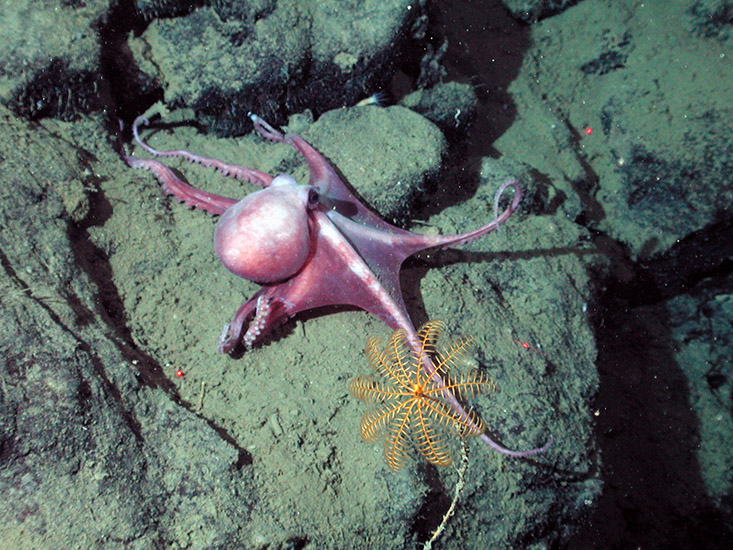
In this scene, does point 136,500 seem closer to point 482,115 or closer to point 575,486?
point 575,486

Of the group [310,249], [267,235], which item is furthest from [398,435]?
[267,235]

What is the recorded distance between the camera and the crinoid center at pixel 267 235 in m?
2.80

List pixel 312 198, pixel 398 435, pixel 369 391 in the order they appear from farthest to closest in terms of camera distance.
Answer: pixel 312 198, pixel 369 391, pixel 398 435

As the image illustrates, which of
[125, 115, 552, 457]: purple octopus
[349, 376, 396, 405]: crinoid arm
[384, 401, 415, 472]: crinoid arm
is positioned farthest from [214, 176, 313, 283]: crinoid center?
[384, 401, 415, 472]: crinoid arm

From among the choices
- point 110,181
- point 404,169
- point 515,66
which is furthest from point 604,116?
point 110,181

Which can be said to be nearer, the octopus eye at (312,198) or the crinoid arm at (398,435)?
the crinoid arm at (398,435)

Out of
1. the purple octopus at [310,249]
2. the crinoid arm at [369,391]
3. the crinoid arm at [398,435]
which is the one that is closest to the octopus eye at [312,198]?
the purple octopus at [310,249]

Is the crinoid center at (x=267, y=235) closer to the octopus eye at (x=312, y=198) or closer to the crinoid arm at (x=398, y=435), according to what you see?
the octopus eye at (x=312, y=198)

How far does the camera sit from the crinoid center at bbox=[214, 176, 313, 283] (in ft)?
9.18

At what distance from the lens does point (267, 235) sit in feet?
9.16

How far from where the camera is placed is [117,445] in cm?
217

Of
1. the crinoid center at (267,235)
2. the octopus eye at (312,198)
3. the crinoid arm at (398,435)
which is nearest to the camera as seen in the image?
the crinoid arm at (398,435)

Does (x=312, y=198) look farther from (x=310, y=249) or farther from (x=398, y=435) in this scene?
(x=398, y=435)

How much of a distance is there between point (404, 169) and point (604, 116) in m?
3.87
